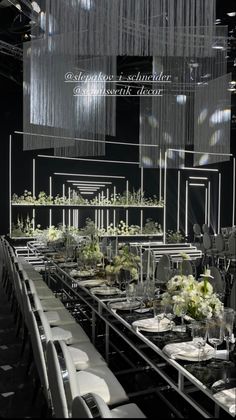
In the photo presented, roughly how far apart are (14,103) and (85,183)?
8.95 ft

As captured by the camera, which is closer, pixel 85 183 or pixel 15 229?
pixel 15 229

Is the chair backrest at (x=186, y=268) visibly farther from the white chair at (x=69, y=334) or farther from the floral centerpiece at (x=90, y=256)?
the white chair at (x=69, y=334)

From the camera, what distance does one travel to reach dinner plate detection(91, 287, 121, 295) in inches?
150

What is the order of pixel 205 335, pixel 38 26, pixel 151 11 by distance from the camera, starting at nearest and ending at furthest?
pixel 205 335 → pixel 151 11 → pixel 38 26

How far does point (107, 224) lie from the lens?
11.4 metres

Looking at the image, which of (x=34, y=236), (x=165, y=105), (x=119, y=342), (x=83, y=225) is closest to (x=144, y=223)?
(x=83, y=225)

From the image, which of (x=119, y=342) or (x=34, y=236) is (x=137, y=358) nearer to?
(x=119, y=342)

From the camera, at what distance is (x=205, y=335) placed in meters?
2.30

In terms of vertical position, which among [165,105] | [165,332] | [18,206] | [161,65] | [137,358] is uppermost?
[161,65]

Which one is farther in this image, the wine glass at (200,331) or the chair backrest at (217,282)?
the chair backrest at (217,282)

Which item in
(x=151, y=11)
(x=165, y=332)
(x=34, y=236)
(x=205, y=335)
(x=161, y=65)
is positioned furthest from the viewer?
(x=34, y=236)

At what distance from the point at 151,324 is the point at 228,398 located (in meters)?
1.04

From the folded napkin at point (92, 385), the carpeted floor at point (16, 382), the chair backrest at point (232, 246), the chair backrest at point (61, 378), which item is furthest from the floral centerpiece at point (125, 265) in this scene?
the chair backrest at point (232, 246)

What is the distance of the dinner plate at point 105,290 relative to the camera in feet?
12.5
